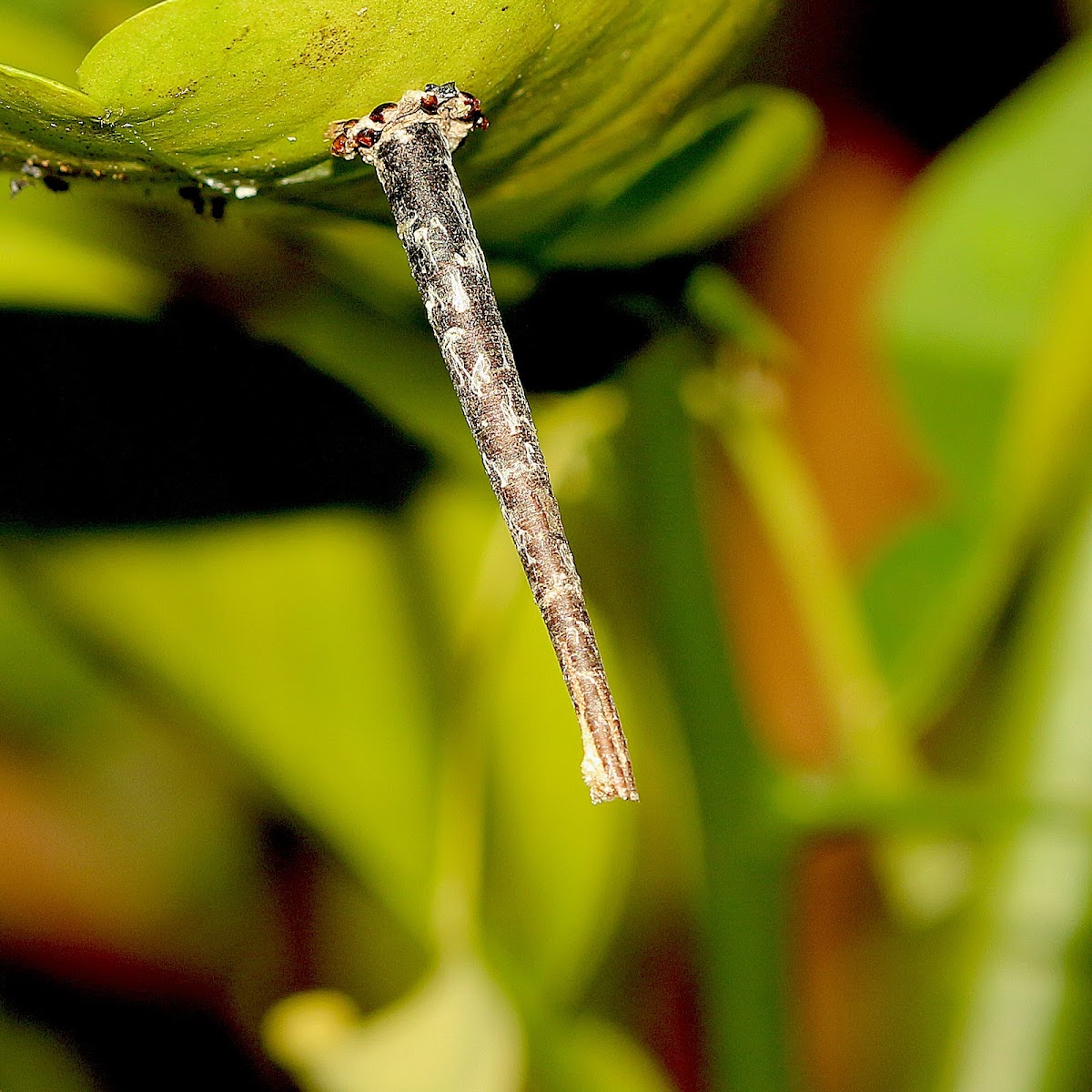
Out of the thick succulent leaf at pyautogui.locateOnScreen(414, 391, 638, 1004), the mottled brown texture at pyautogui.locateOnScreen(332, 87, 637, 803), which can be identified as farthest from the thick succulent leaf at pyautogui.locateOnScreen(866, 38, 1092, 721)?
the mottled brown texture at pyautogui.locateOnScreen(332, 87, 637, 803)

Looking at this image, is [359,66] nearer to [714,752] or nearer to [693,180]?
[693,180]

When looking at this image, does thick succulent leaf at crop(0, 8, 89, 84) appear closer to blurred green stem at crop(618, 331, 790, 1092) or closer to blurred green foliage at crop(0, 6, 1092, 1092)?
blurred green foliage at crop(0, 6, 1092, 1092)

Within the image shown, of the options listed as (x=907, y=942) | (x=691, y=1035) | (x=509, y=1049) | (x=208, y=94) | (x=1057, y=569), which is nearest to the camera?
(x=208, y=94)

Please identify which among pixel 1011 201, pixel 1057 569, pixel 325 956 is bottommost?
pixel 325 956

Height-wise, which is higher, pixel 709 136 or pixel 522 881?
pixel 709 136

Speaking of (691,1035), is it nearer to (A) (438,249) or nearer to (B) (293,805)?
(B) (293,805)

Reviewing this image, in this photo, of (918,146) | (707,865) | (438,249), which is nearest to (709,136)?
(438,249)

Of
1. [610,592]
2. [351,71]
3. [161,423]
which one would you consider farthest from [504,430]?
[610,592]

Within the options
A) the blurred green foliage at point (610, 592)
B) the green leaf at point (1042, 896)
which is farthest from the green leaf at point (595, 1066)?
the green leaf at point (1042, 896)
